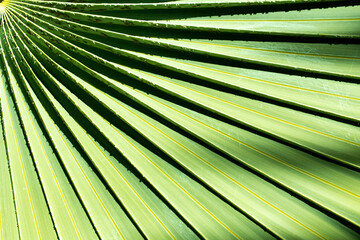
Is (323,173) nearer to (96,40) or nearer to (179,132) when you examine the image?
(179,132)

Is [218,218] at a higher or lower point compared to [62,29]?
lower

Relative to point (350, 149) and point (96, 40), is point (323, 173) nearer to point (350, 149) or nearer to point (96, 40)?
point (350, 149)

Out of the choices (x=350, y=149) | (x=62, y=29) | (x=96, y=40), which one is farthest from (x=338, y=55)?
(x=62, y=29)

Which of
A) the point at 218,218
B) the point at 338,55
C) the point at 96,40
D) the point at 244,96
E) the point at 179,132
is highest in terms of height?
the point at 338,55

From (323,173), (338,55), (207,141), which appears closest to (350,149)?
(323,173)

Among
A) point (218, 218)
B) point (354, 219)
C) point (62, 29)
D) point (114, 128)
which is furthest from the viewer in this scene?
point (62, 29)

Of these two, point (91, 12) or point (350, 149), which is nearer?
point (350, 149)

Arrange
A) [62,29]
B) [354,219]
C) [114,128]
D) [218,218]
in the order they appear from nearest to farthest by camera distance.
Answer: [354,219] < [218,218] < [114,128] < [62,29]
